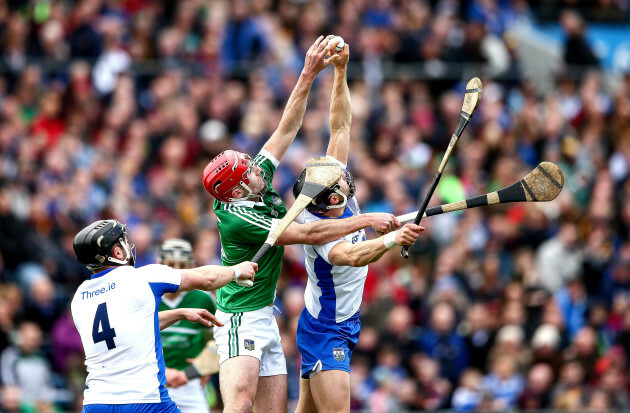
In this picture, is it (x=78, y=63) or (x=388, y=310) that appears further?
(x=78, y=63)

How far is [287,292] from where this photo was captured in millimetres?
14227

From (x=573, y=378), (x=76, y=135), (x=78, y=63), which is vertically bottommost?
(x=573, y=378)

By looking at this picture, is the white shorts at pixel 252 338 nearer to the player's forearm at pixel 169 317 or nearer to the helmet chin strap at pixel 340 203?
the player's forearm at pixel 169 317

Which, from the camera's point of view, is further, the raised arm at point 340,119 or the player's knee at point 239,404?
the raised arm at point 340,119

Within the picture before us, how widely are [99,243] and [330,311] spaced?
1.99m

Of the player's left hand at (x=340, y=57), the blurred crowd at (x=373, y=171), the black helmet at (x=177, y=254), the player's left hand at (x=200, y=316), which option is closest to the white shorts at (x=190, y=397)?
the black helmet at (x=177, y=254)

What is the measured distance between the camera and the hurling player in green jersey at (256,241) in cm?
819

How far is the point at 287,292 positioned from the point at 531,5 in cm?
1112

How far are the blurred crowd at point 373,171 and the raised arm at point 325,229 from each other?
518 cm

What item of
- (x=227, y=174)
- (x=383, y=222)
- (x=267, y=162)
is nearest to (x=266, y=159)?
(x=267, y=162)

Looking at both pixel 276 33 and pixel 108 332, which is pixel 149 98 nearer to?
pixel 276 33

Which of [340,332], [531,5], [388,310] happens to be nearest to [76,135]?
[388,310]

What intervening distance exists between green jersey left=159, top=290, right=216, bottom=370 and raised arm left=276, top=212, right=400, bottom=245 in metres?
1.72

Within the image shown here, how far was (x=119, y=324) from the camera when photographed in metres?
7.28
